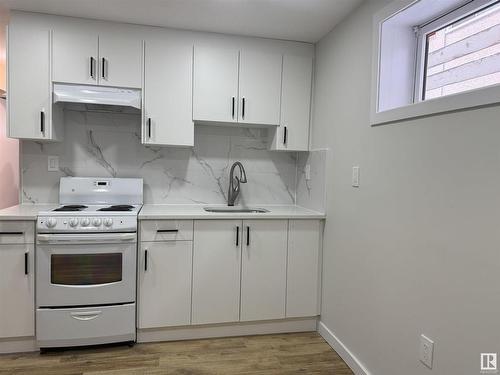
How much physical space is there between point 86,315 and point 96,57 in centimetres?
183

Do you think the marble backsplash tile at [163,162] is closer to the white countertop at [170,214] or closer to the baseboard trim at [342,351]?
the white countertop at [170,214]

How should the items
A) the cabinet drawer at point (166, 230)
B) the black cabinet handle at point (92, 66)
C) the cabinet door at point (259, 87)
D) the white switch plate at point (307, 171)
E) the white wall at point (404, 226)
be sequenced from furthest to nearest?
the white switch plate at point (307, 171)
the cabinet door at point (259, 87)
the black cabinet handle at point (92, 66)
the cabinet drawer at point (166, 230)
the white wall at point (404, 226)

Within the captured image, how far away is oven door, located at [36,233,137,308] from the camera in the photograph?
7.42 ft

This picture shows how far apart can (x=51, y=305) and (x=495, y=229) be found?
2.51 meters

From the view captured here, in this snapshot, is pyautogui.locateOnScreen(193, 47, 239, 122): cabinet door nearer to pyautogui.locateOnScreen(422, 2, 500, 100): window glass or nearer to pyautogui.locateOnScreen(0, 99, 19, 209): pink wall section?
pyautogui.locateOnScreen(422, 2, 500, 100): window glass

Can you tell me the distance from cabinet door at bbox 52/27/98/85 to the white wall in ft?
5.79

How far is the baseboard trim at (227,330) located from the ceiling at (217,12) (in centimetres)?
226

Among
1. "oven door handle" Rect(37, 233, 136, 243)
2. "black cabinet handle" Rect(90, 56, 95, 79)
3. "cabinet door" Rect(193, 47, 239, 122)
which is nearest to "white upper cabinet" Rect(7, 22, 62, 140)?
"black cabinet handle" Rect(90, 56, 95, 79)

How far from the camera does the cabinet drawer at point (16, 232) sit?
7.36ft

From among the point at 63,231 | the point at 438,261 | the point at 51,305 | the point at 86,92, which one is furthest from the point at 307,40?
the point at 51,305

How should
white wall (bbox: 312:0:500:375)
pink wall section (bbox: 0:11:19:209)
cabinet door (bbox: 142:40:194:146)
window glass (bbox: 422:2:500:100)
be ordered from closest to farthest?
white wall (bbox: 312:0:500:375), window glass (bbox: 422:2:500:100), cabinet door (bbox: 142:40:194:146), pink wall section (bbox: 0:11:19:209)

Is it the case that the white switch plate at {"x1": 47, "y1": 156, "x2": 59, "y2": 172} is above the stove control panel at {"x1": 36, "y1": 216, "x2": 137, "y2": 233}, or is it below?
above

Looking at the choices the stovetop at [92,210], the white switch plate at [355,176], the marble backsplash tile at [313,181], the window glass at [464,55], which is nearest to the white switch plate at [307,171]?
the marble backsplash tile at [313,181]

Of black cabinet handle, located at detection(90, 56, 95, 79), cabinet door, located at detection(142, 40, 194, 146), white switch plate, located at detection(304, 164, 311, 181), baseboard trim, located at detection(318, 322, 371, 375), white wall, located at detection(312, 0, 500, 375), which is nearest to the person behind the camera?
white wall, located at detection(312, 0, 500, 375)
